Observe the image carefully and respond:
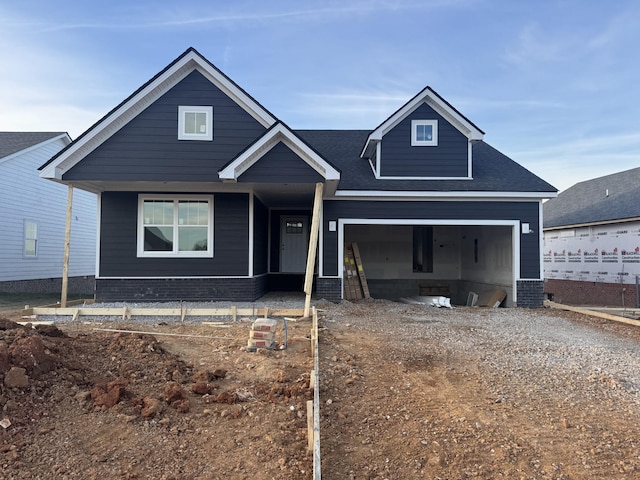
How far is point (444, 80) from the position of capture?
16812mm

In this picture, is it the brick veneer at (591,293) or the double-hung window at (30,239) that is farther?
the double-hung window at (30,239)

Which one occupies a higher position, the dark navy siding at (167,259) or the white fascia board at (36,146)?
the white fascia board at (36,146)

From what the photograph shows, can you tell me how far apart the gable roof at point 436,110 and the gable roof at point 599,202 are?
818cm

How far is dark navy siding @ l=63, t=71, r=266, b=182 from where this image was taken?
10977mm

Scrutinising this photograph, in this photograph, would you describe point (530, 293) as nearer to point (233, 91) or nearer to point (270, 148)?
point (270, 148)

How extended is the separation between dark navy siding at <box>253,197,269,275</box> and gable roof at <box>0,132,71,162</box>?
38.1 feet

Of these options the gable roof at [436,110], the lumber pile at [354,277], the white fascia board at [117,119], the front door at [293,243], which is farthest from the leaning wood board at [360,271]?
the white fascia board at [117,119]

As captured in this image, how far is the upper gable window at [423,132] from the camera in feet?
45.0

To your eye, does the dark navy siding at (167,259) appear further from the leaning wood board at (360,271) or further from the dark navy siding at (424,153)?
the dark navy siding at (424,153)

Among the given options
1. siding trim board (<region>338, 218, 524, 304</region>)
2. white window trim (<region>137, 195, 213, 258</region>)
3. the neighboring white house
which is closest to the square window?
siding trim board (<region>338, 218, 524, 304</region>)

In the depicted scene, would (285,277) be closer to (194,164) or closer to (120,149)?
(194,164)

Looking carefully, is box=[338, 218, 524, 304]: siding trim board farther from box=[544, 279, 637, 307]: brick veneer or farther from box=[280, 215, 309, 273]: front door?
box=[544, 279, 637, 307]: brick veneer

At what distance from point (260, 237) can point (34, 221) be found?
40.0ft

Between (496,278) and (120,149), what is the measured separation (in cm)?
1244
